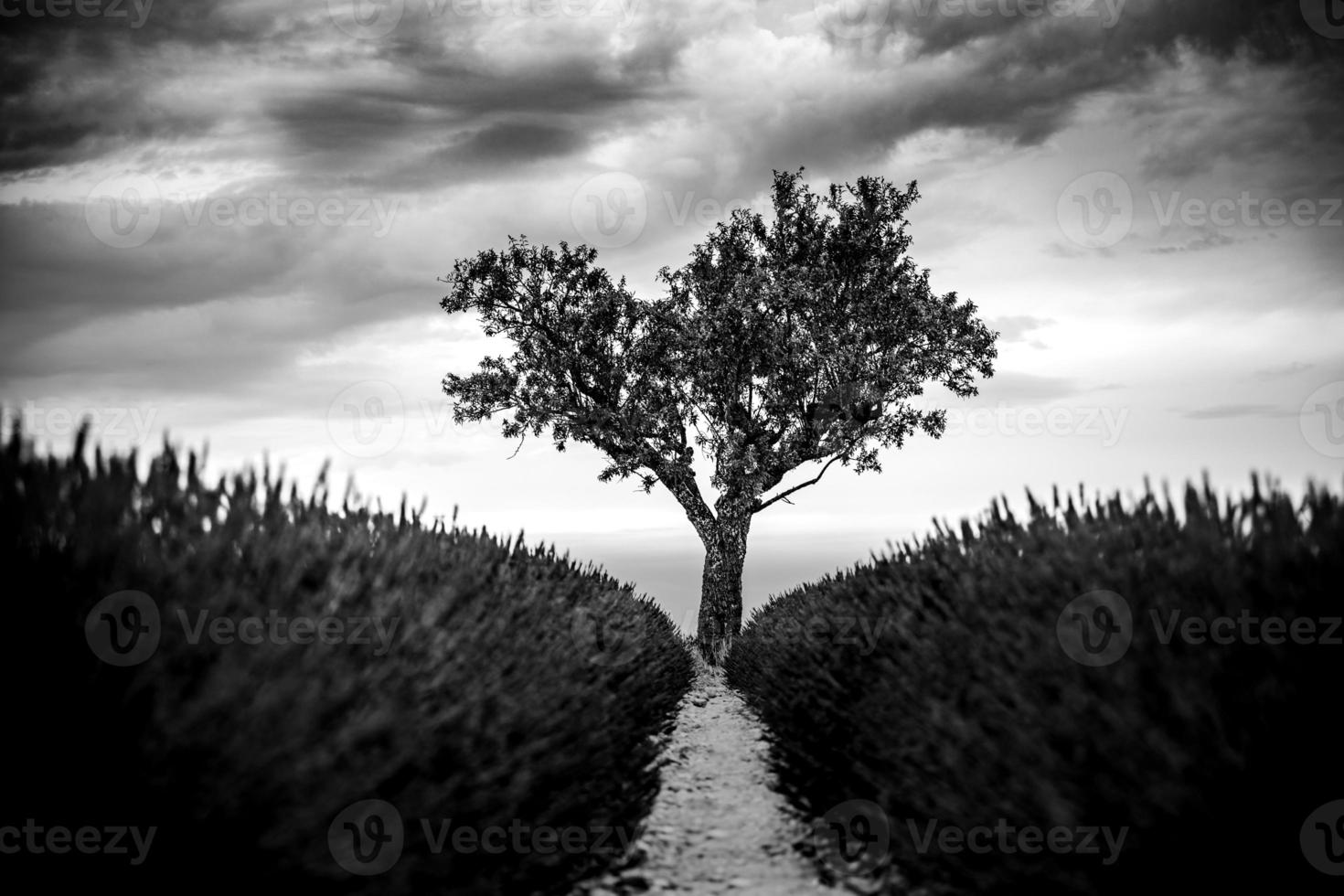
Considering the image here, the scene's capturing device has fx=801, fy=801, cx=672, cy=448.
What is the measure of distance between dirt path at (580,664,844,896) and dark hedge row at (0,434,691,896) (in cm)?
69

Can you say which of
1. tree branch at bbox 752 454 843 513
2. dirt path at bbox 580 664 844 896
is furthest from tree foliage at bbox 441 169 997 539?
dirt path at bbox 580 664 844 896

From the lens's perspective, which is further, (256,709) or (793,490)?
(793,490)

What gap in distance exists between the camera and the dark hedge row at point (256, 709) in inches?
122

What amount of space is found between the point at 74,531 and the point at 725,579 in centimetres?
1682

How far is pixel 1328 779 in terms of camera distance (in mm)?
3230

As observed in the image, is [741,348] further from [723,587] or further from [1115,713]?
[1115,713]

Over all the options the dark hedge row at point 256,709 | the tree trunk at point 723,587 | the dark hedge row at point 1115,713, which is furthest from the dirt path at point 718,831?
the tree trunk at point 723,587

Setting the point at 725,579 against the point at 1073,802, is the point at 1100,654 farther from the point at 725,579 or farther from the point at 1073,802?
the point at 725,579

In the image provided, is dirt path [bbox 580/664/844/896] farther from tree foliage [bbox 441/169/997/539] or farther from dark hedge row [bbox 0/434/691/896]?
tree foliage [bbox 441/169/997/539]

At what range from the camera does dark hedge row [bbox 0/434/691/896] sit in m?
3.10

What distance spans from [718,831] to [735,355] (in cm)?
1264

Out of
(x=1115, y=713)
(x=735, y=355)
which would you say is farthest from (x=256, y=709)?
(x=735, y=355)

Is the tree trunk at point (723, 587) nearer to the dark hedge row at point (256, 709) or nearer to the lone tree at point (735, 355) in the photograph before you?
the lone tree at point (735, 355)

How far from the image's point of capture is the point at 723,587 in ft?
65.0
